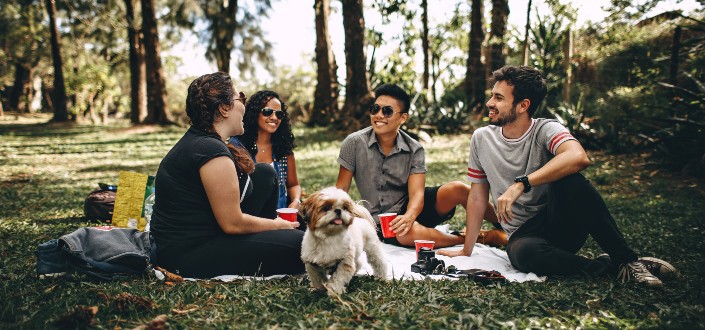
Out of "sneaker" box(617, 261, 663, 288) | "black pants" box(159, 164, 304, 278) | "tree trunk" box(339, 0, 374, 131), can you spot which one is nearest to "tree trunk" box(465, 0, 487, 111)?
"tree trunk" box(339, 0, 374, 131)

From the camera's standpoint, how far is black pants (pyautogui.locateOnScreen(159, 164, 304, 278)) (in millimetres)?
3459

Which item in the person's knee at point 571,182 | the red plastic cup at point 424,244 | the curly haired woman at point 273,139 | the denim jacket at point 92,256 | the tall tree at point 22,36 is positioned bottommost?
the red plastic cup at point 424,244

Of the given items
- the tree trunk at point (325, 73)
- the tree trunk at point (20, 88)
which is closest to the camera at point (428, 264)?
the tree trunk at point (325, 73)

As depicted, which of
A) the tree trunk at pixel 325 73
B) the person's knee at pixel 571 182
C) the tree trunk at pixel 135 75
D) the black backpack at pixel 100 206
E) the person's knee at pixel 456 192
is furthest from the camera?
the tree trunk at pixel 135 75

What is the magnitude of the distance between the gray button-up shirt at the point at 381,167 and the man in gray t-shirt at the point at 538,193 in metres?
0.70

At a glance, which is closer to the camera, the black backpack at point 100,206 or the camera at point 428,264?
the camera at point 428,264

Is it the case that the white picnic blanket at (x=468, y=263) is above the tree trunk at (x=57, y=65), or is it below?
below

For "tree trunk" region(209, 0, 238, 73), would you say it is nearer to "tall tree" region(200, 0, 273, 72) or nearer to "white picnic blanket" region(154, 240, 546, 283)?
"tall tree" region(200, 0, 273, 72)

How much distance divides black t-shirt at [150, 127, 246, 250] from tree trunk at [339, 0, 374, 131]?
11694 millimetres

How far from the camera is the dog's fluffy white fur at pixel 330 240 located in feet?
9.93

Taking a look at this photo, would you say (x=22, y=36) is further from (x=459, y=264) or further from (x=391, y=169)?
(x=459, y=264)

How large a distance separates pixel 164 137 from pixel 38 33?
1697cm

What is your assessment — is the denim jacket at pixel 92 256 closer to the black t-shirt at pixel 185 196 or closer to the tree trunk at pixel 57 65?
the black t-shirt at pixel 185 196

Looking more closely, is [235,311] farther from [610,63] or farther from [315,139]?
[610,63]
